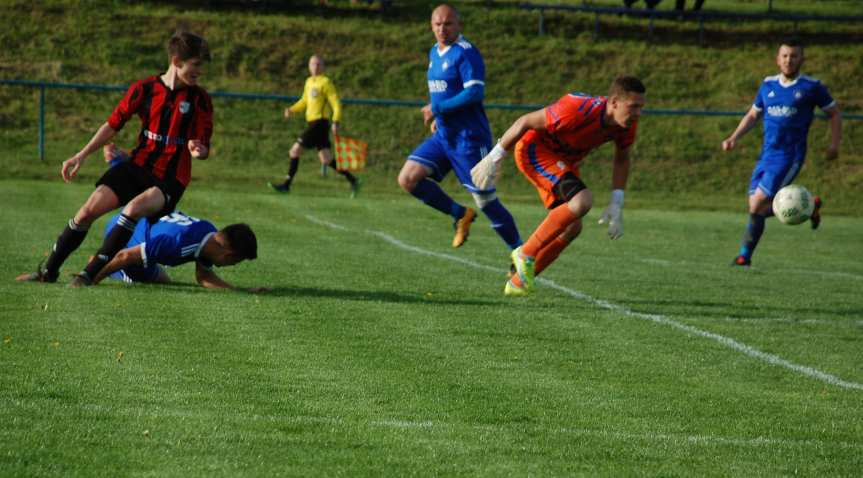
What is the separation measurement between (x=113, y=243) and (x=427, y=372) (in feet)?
11.7

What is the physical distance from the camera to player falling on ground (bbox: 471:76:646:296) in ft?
31.7

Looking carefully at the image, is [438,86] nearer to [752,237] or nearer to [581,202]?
[581,202]

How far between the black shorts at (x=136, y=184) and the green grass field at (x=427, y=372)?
0.68 metres

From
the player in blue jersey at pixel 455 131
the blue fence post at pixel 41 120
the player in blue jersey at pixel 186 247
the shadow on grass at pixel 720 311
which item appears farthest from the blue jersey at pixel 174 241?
the blue fence post at pixel 41 120

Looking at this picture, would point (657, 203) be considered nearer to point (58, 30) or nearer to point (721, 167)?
point (721, 167)

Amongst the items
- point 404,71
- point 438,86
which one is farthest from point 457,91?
point 404,71

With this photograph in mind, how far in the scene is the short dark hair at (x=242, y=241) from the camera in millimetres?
9617

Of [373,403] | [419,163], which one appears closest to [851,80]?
[419,163]

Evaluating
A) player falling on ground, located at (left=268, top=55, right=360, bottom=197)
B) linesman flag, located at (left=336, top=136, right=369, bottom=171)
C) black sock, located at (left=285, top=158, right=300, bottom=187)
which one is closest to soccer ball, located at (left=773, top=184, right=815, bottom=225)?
player falling on ground, located at (left=268, top=55, right=360, bottom=197)

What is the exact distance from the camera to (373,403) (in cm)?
620

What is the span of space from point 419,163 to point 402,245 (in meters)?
2.81

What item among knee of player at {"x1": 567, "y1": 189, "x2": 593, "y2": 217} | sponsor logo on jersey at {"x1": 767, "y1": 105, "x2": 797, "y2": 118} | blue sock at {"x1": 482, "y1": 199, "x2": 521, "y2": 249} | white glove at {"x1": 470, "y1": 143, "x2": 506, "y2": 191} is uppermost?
sponsor logo on jersey at {"x1": 767, "y1": 105, "x2": 797, "y2": 118}

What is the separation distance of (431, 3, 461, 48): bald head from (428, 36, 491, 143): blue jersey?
3.1 inches

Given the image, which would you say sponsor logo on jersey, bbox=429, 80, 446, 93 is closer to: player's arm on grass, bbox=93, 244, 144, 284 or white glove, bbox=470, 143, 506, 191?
white glove, bbox=470, 143, 506, 191
